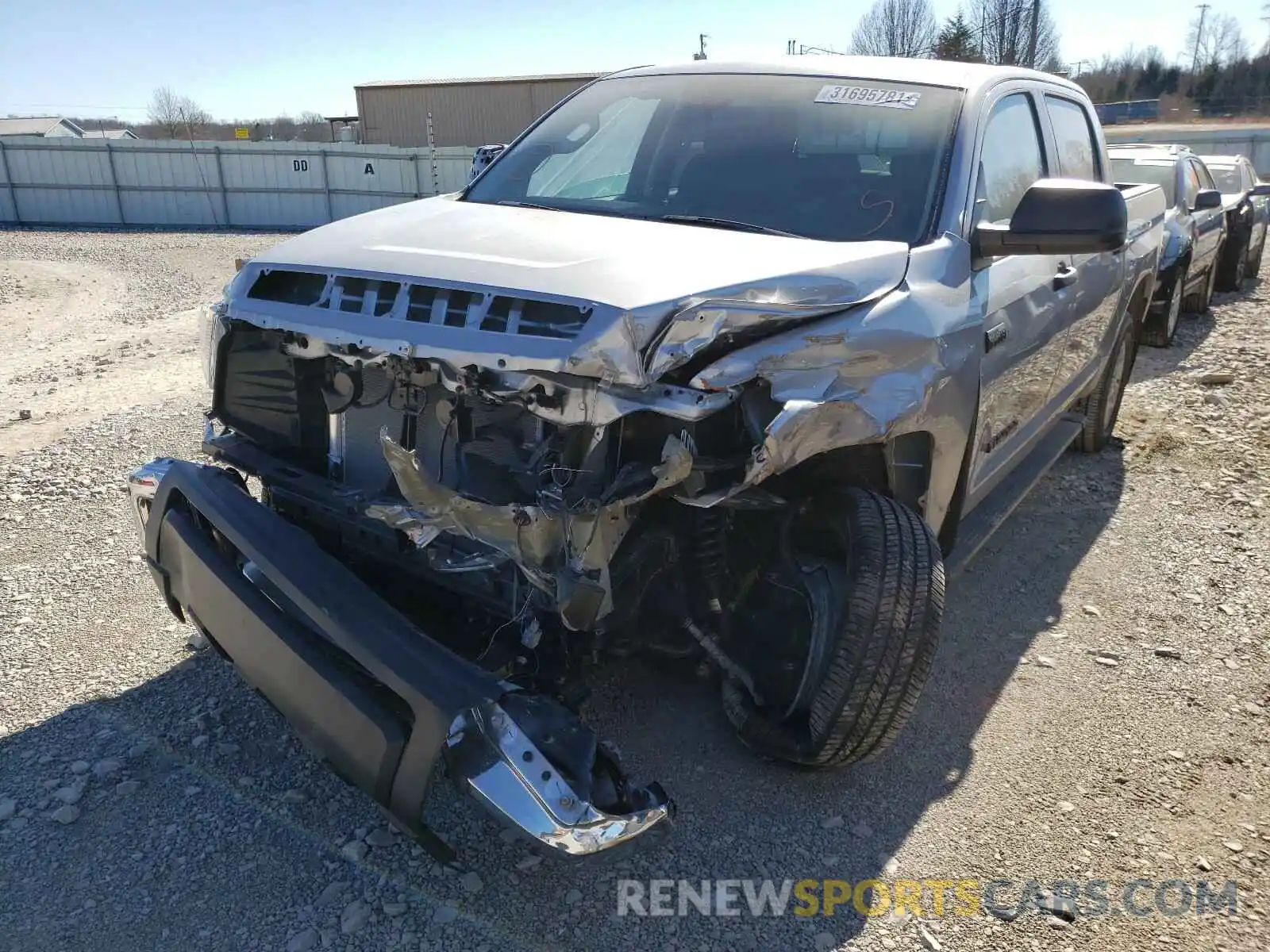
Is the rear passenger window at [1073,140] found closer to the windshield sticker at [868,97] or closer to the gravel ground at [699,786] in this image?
the windshield sticker at [868,97]

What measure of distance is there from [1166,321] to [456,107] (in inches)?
1141

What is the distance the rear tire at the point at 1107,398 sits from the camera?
18.7 ft

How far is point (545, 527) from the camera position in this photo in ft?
7.64

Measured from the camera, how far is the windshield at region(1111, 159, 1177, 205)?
28.4 ft

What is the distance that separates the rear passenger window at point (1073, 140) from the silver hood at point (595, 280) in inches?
75.5

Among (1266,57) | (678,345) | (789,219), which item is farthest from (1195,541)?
(1266,57)

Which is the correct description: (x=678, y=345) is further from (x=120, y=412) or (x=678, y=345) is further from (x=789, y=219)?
(x=120, y=412)

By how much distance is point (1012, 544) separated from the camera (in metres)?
4.80

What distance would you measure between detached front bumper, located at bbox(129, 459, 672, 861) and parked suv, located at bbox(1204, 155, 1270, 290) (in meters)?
12.0

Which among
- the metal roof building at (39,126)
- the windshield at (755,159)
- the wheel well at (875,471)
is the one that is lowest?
the wheel well at (875,471)

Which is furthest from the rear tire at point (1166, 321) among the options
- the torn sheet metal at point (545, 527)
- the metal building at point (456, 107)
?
the metal building at point (456, 107)

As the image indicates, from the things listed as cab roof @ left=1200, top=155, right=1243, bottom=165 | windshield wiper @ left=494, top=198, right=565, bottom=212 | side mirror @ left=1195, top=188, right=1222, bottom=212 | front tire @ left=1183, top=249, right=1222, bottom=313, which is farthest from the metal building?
windshield wiper @ left=494, top=198, right=565, bottom=212

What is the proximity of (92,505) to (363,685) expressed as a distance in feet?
10.7

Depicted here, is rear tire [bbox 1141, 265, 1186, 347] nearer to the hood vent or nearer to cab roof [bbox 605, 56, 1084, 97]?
cab roof [bbox 605, 56, 1084, 97]
